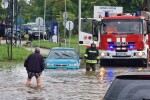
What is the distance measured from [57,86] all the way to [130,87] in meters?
13.9

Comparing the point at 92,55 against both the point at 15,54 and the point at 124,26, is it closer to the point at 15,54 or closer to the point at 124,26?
the point at 124,26

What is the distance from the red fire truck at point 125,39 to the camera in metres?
33.2

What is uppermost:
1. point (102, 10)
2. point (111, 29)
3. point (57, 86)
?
point (102, 10)

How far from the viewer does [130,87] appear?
8.52 m

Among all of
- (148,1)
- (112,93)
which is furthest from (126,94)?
Result: (148,1)

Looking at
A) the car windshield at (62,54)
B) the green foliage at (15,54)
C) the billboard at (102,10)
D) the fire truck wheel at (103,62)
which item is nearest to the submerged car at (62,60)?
the car windshield at (62,54)

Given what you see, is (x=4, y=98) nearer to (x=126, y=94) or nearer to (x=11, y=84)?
(x=11, y=84)

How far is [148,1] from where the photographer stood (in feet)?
160

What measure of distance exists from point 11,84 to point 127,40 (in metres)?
12.2

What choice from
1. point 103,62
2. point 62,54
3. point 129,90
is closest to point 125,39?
point 103,62

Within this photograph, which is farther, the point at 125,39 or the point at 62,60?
the point at 125,39

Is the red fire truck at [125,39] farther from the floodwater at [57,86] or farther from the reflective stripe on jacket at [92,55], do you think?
the floodwater at [57,86]

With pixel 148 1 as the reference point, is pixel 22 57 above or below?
below

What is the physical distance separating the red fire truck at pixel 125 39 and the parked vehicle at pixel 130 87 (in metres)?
24.6
